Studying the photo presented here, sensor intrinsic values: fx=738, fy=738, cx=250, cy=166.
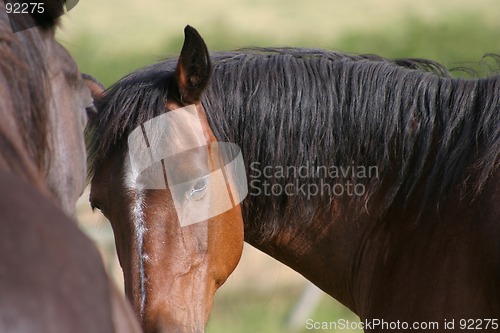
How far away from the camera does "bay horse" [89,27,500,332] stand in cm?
262

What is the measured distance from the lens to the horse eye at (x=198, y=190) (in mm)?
2732

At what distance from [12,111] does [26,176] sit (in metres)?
0.17

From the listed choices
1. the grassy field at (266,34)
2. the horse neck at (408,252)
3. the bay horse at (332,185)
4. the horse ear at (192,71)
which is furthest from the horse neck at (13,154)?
the grassy field at (266,34)

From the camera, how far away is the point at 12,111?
1.61 metres

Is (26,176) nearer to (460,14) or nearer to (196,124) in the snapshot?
(196,124)

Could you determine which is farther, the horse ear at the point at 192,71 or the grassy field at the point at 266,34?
the grassy field at the point at 266,34

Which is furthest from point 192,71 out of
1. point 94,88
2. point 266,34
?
point 266,34

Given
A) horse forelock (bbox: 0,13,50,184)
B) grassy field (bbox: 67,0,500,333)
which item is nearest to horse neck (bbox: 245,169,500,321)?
horse forelock (bbox: 0,13,50,184)

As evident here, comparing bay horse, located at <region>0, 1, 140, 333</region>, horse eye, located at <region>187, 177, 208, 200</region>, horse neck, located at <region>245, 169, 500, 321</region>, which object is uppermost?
bay horse, located at <region>0, 1, 140, 333</region>

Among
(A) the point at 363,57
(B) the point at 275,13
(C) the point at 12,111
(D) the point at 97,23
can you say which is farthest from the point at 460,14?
(C) the point at 12,111

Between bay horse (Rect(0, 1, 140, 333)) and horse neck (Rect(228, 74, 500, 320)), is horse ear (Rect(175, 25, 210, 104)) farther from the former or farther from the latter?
bay horse (Rect(0, 1, 140, 333))

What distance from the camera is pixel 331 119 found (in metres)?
2.91

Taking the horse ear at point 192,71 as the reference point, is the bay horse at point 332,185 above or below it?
below

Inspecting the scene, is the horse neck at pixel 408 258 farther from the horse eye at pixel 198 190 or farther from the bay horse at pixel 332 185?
the horse eye at pixel 198 190
